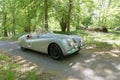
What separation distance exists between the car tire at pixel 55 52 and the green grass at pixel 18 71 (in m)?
0.94

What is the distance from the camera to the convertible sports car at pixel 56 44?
5.86 metres

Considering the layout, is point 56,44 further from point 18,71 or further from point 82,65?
point 18,71

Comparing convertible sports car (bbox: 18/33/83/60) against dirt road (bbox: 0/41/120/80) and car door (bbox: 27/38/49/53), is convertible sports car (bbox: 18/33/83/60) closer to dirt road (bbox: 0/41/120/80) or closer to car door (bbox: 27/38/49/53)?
car door (bbox: 27/38/49/53)

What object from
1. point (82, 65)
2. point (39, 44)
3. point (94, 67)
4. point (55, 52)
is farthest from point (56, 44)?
Answer: point (94, 67)

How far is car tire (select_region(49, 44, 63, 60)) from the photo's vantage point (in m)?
6.00

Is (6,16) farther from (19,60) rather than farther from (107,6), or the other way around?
(19,60)

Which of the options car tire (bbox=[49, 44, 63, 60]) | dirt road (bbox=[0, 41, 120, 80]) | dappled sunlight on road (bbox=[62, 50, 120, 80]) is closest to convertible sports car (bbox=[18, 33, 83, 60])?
car tire (bbox=[49, 44, 63, 60])

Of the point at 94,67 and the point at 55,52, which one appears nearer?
the point at 94,67

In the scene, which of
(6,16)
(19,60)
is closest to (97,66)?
(19,60)

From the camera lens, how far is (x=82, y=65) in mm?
5578

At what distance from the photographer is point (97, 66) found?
544 centimetres

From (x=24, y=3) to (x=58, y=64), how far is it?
11.0 meters

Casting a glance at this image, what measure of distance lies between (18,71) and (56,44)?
170 centimetres

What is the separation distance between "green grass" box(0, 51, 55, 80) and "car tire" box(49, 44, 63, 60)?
0.94m
